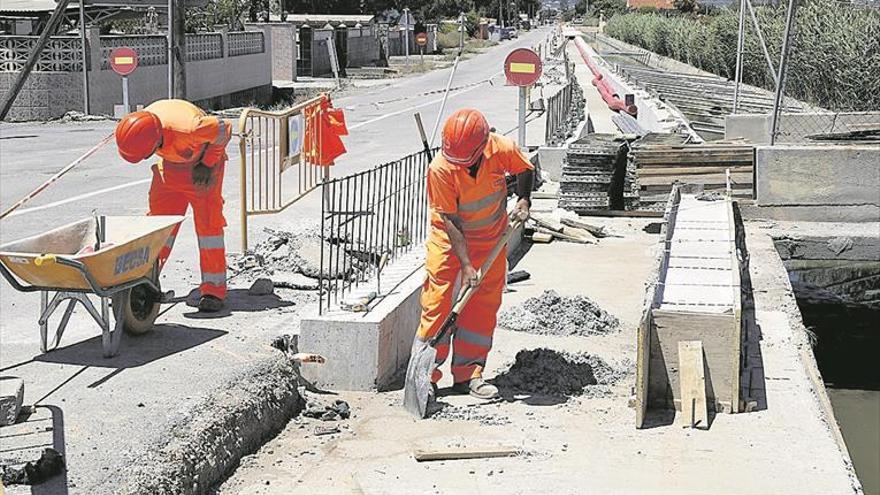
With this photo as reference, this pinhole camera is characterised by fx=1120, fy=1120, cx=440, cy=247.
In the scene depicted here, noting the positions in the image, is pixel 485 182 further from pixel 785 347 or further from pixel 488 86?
pixel 488 86

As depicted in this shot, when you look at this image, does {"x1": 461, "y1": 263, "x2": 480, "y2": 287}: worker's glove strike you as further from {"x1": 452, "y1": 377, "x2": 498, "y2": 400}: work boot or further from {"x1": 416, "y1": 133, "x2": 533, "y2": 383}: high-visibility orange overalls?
{"x1": 452, "y1": 377, "x2": 498, "y2": 400}: work boot

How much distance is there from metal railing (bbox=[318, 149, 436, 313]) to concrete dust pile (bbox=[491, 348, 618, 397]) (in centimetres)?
121

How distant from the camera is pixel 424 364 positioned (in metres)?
6.55

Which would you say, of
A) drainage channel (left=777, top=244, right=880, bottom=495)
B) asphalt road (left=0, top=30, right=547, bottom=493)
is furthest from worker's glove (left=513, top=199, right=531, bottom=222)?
drainage channel (left=777, top=244, right=880, bottom=495)

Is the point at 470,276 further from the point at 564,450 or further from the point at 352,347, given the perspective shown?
the point at 564,450

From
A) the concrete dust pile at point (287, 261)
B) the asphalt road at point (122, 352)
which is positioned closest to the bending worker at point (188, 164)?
the asphalt road at point (122, 352)

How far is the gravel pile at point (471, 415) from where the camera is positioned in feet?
21.3

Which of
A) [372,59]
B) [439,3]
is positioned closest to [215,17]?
[372,59]

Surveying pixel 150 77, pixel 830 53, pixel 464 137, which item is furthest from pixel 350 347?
pixel 150 77

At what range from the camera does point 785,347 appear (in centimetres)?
785

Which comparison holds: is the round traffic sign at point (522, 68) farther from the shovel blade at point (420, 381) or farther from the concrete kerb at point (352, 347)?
the shovel blade at point (420, 381)

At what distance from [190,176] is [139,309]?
113 centimetres

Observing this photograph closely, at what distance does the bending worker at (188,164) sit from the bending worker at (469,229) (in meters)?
2.00

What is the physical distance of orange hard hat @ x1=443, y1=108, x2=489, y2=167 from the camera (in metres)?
6.34
